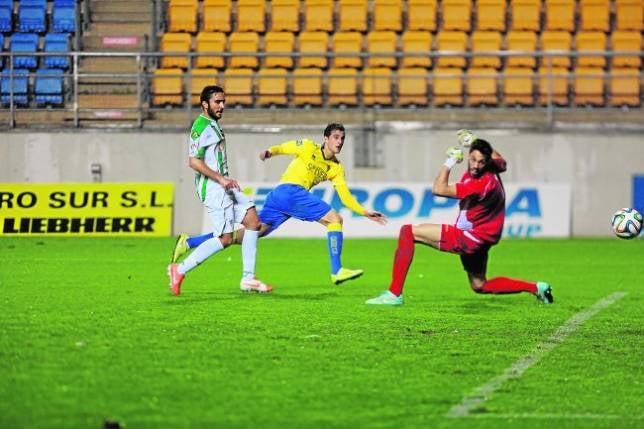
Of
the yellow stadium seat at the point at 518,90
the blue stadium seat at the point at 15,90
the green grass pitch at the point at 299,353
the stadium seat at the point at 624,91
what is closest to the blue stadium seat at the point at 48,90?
the blue stadium seat at the point at 15,90

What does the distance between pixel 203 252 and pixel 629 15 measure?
15576 mm

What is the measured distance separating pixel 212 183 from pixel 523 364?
474cm

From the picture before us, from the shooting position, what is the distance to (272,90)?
2277cm

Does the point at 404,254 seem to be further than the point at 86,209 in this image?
No

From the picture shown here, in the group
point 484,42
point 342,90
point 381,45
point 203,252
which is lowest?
point 203,252

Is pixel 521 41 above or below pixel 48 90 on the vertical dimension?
above

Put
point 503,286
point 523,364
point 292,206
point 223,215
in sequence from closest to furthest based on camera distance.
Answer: point 523,364, point 503,286, point 223,215, point 292,206

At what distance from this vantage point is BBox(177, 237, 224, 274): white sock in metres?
12.2

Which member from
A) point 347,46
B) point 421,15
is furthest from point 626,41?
point 347,46

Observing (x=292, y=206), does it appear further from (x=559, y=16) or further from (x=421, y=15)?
(x=559, y=16)

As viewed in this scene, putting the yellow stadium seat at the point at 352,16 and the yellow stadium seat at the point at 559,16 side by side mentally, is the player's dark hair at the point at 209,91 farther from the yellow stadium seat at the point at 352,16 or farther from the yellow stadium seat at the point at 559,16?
the yellow stadium seat at the point at 559,16

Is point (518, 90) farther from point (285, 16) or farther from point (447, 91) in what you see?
point (285, 16)

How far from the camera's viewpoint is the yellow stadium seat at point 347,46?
24.1m

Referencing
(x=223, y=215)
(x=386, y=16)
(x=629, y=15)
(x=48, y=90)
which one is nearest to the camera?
(x=223, y=215)
